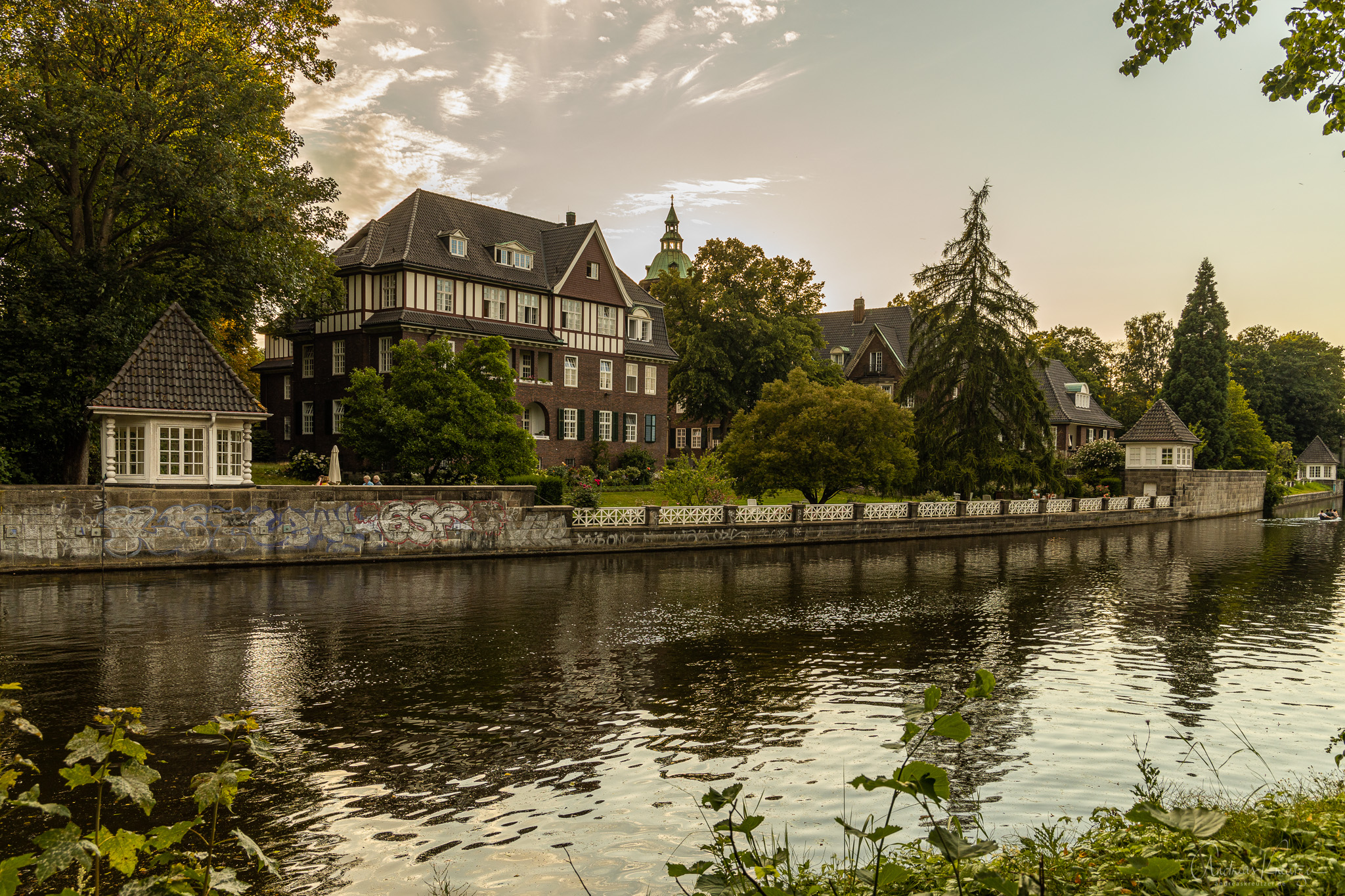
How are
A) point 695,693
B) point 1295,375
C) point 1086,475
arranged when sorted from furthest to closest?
1. point 1295,375
2. point 1086,475
3. point 695,693

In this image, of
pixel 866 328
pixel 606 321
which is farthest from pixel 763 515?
pixel 866 328

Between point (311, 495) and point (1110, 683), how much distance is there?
20.7m

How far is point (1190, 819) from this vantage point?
146 inches

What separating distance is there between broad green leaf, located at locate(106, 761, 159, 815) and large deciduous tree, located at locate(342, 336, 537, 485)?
26.7 m

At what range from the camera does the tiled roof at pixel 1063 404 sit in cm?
6925

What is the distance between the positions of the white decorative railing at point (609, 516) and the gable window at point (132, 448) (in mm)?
12551

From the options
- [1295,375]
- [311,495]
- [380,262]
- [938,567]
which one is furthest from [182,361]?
[1295,375]

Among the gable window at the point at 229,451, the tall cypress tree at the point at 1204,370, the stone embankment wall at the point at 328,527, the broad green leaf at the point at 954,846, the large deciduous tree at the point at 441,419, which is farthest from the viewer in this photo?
the tall cypress tree at the point at 1204,370

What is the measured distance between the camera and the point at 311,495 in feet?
81.9

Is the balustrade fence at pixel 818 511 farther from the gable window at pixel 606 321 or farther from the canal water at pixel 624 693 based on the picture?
the gable window at pixel 606 321

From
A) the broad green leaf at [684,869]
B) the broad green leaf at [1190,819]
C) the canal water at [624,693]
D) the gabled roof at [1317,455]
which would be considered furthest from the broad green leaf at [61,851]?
the gabled roof at [1317,455]

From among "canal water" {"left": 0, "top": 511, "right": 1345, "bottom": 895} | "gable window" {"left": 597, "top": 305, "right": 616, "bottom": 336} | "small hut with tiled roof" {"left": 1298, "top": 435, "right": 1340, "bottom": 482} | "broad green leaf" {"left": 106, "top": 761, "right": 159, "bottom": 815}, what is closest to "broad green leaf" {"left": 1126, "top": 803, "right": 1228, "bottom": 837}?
"canal water" {"left": 0, "top": 511, "right": 1345, "bottom": 895}

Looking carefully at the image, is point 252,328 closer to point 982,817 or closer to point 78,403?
point 78,403

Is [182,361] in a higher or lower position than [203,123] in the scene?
lower
